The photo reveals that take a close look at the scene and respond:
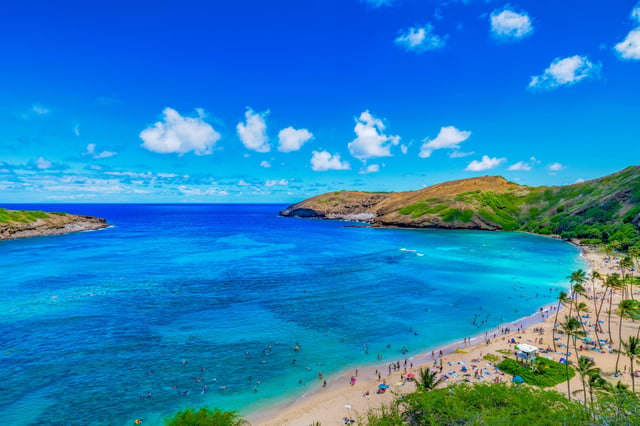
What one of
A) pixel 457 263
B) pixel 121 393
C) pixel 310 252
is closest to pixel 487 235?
pixel 457 263

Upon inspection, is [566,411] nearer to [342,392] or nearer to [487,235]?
[342,392]

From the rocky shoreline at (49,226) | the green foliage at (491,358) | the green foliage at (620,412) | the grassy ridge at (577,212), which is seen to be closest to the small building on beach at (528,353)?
the green foliage at (491,358)

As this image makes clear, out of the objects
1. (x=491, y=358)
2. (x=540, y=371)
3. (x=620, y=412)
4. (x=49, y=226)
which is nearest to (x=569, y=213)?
(x=491, y=358)

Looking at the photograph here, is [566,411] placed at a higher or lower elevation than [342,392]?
higher

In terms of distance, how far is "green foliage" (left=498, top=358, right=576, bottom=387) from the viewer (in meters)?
35.3

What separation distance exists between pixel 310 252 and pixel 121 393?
8120 centimetres

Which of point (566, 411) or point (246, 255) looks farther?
point (246, 255)

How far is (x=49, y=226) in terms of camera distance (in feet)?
505

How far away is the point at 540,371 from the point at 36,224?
18962 centimetres

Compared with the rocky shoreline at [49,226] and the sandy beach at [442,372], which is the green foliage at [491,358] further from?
the rocky shoreline at [49,226]

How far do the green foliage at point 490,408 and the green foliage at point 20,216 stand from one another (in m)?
182

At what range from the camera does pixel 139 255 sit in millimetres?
103688

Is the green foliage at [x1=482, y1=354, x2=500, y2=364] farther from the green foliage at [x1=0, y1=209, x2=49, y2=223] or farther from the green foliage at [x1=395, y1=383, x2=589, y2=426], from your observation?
the green foliage at [x1=0, y1=209, x2=49, y2=223]

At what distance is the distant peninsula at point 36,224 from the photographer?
139 m
